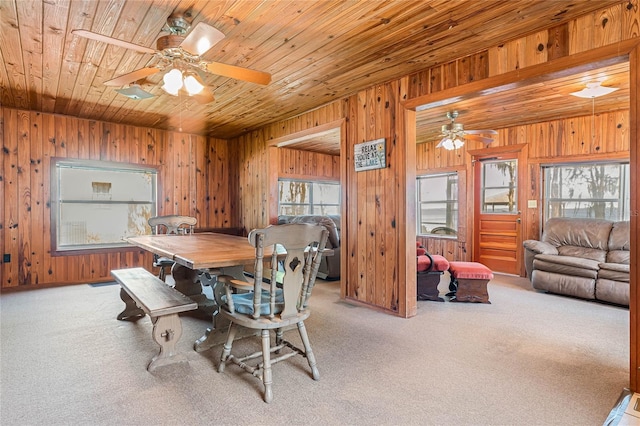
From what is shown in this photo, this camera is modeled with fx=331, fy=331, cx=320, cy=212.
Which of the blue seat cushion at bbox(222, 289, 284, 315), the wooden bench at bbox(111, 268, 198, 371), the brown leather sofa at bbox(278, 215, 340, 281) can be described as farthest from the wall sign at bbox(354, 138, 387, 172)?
the wooden bench at bbox(111, 268, 198, 371)

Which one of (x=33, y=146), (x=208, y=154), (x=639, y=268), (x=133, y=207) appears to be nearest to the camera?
(x=639, y=268)

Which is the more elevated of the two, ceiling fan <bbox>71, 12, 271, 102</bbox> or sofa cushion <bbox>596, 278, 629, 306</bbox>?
ceiling fan <bbox>71, 12, 271, 102</bbox>

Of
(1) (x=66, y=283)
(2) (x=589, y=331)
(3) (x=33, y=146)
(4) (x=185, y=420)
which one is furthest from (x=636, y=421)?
(3) (x=33, y=146)

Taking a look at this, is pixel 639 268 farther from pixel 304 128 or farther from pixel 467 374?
pixel 304 128

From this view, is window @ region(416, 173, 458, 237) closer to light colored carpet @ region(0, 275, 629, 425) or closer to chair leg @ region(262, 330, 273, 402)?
light colored carpet @ region(0, 275, 629, 425)

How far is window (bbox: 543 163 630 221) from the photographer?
4.60 m

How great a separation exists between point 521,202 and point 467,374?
4086mm

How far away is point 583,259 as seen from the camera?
4039mm

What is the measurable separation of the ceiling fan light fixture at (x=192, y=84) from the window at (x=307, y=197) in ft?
14.2

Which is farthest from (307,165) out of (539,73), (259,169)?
(539,73)

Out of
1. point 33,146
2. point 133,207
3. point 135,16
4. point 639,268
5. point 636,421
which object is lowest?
point 636,421

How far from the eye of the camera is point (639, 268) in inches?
76.5

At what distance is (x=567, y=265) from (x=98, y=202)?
6.43m

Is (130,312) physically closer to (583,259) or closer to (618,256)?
(583,259)
